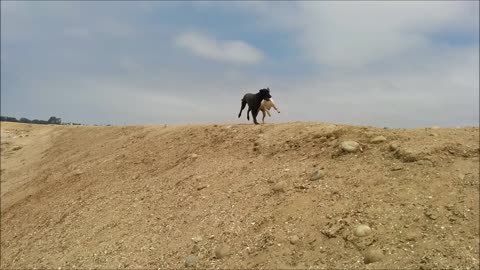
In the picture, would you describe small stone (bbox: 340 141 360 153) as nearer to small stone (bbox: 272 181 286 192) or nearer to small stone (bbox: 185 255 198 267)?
small stone (bbox: 272 181 286 192)

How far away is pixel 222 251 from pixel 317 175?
2.50 m

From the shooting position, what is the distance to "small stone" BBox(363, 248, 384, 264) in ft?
22.1

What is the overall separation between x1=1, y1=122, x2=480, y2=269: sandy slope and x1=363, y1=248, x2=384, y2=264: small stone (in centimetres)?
6

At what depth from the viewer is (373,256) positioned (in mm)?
6758

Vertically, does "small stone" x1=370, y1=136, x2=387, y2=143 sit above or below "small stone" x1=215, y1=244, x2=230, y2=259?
above

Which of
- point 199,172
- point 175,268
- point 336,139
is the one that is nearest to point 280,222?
point 175,268

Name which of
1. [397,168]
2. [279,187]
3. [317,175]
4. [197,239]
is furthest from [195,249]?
[397,168]

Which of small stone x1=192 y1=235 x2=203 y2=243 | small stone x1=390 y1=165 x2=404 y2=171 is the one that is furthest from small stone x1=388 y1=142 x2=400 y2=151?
small stone x1=192 y1=235 x2=203 y2=243

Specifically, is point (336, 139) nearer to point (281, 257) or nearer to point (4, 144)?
point (281, 257)

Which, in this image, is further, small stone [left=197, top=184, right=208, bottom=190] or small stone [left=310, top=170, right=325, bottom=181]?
small stone [left=197, top=184, right=208, bottom=190]

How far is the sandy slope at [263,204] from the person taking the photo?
7168mm

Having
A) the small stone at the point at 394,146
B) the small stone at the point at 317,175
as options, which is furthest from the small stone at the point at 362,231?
the small stone at the point at 394,146

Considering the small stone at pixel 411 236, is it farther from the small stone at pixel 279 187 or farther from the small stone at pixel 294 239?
the small stone at pixel 279 187

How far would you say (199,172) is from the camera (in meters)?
11.5
